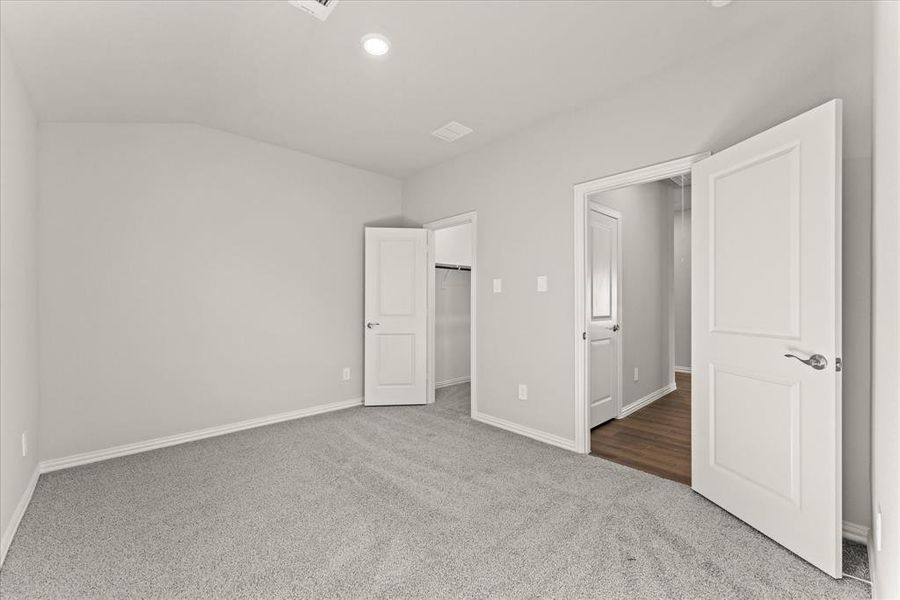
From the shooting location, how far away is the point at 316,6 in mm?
1969

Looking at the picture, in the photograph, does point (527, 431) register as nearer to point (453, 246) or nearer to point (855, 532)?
point (855, 532)

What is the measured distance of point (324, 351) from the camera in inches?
163

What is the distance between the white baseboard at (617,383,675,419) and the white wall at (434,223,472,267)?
257 cm

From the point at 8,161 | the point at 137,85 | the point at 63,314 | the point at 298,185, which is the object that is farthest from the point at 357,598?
the point at 298,185

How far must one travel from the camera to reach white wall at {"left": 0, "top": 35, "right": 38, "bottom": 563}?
1.92 meters

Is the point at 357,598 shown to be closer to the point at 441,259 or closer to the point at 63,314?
the point at 63,314

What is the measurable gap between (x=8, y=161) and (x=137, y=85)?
2.88 ft

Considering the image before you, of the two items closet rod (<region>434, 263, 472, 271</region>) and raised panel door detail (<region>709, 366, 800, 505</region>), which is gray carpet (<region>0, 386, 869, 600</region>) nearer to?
raised panel door detail (<region>709, 366, 800, 505</region>)

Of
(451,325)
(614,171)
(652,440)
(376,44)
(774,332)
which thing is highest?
(376,44)

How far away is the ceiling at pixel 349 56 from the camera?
200 cm

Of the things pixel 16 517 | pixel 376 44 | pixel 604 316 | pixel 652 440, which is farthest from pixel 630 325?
pixel 16 517

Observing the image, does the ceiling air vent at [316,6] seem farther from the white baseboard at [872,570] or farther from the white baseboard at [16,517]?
the white baseboard at [872,570]

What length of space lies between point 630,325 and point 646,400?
910 mm

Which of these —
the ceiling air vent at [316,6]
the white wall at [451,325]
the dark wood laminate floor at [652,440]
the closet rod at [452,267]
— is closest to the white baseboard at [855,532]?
the dark wood laminate floor at [652,440]
